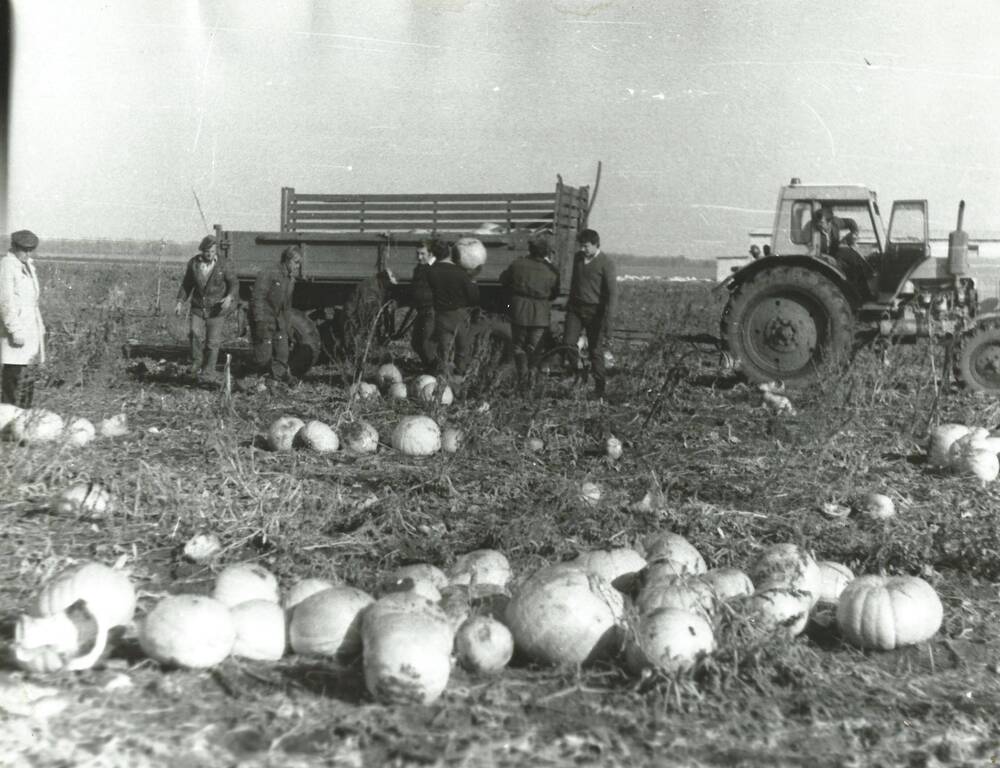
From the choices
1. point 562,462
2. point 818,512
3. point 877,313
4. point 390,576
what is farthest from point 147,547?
point 877,313

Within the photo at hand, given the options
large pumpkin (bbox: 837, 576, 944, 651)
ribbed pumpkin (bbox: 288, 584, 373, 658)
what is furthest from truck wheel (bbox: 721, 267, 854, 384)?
ribbed pumpkin (bbox: 288, 584, 373, 658)

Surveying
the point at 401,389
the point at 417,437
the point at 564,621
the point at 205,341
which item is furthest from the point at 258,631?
the point at 205,341

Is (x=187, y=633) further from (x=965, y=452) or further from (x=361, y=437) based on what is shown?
(x=965, y=452)

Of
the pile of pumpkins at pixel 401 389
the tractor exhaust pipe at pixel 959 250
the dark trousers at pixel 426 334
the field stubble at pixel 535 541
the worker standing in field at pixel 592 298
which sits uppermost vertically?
the tractor exhaust pipe at pixel 959 250

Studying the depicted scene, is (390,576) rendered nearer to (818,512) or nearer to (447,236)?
(818,512)

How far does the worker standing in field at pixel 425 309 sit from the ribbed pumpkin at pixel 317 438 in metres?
3.39

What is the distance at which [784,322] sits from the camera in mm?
12164

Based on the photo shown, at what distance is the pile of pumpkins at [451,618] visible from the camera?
3447 millimetres

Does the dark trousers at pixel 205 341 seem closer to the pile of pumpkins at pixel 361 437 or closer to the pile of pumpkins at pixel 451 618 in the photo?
the pile of pumpkins at pixel 361 437

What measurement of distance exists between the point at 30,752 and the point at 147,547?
7.56 ft

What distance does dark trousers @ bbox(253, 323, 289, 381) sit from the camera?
36.6ft

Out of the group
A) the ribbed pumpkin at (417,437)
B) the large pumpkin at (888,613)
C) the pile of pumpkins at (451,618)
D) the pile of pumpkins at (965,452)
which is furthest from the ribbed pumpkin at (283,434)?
the pile of pumpkins at (965,452)

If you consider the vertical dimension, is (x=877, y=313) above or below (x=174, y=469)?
above

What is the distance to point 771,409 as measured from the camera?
1001 cm
